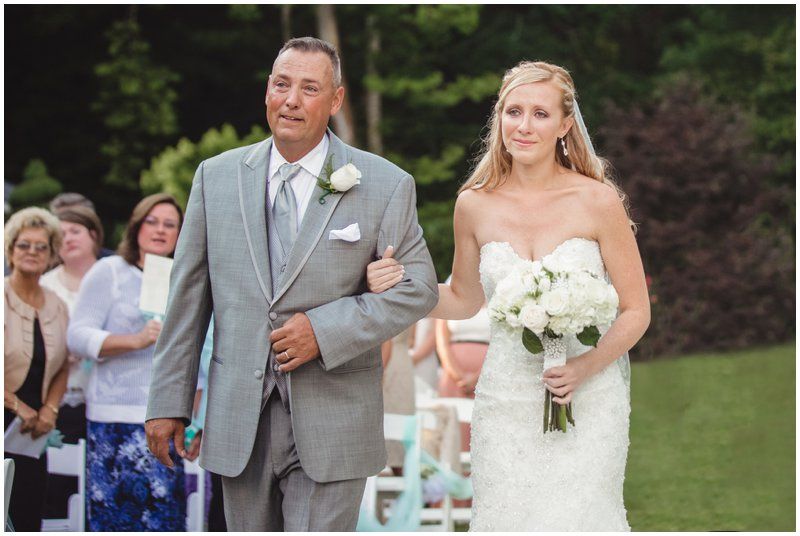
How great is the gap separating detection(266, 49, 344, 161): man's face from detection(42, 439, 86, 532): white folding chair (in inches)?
138

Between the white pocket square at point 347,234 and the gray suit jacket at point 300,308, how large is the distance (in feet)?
0.09

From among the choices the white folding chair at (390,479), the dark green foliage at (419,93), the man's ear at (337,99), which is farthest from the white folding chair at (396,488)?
the dark green foliage at (419,93)

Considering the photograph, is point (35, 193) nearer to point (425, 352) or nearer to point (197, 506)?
point (425, 352)

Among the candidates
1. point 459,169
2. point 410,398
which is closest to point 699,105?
point 459,169

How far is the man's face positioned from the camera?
4070 millimetres

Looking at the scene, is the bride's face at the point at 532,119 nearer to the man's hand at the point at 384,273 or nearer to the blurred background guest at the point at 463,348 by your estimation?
the man's hand at the point at 384,273

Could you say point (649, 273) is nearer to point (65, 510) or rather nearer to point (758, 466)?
point (758, 466)

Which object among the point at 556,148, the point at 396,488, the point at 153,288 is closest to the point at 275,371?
the point at 556,148

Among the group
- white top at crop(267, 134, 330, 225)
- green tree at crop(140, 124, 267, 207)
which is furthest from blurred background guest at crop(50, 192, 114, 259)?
green tree at crop(140, 124, 267, 207)

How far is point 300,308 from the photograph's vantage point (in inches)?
158

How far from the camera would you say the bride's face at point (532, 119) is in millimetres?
4609

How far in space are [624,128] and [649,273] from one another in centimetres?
278

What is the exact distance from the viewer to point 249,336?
159 inches

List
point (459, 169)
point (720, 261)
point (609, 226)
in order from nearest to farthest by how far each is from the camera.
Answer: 1. point (609, 226)
2. point (720, 261)
3. point (459, 169)
